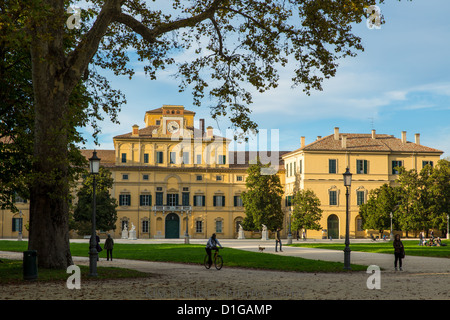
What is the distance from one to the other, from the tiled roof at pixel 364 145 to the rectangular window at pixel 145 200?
18337mm

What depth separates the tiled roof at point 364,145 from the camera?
200ft

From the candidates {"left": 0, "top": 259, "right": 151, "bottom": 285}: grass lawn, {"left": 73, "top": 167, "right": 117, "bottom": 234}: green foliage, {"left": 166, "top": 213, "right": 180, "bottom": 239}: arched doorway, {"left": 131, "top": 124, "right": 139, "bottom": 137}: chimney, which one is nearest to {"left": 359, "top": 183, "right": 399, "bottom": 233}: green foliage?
{"left": 166, "top": 213, "right": 180, "bottom": 239}: arched doorway

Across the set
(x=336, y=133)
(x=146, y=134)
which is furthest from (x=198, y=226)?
(x=336, y=133)

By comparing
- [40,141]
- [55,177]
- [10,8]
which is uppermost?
[10,8]

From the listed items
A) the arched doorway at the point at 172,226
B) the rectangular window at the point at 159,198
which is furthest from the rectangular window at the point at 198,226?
→ the rectangular window at the point at 159,198

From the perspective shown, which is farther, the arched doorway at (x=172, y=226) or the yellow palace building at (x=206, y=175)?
the arched doorway at (x=172, y=226)

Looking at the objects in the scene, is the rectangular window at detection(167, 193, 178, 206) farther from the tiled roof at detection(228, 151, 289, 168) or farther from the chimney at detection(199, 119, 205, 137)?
the chimney at detection(199, 119, 205, 137)

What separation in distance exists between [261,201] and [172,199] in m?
12.0

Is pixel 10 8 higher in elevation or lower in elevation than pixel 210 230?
higher

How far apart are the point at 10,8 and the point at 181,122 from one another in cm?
5316

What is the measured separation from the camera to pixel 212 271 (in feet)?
58.3

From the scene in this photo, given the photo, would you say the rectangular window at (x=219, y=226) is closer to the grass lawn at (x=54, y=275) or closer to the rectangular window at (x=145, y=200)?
the rectangular window at (x=145, y=200)
